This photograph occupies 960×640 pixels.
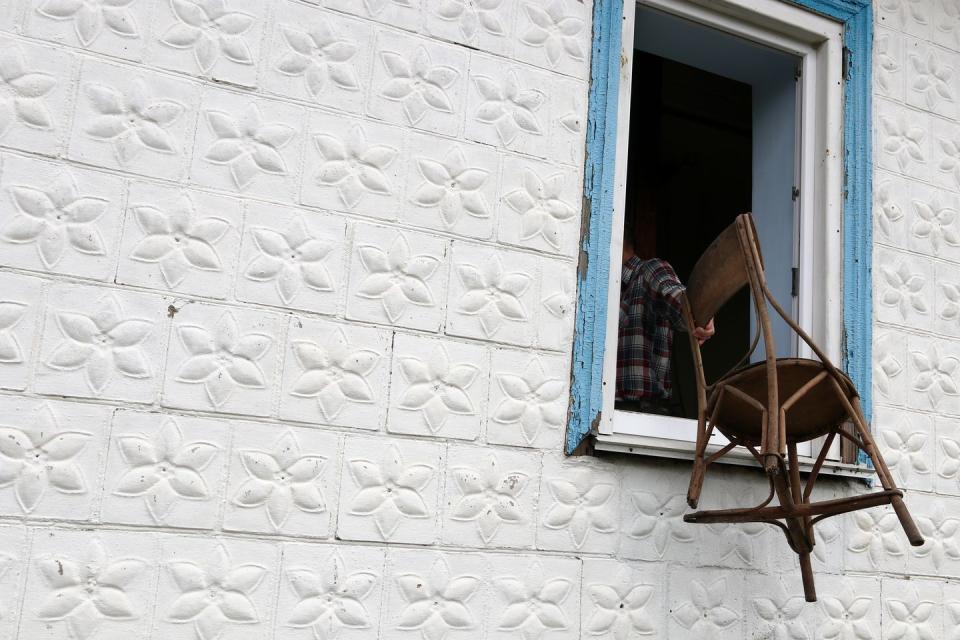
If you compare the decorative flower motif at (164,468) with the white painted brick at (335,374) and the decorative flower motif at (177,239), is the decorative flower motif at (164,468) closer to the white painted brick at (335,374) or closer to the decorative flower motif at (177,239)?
the white painted brick at (335,374)

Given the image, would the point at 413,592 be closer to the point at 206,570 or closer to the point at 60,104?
the point at 206,570

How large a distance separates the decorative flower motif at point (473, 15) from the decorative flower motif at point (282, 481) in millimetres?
1309

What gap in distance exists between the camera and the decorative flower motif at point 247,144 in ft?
8.64

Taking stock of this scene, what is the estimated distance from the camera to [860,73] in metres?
3.57

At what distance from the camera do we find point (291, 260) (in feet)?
8.70

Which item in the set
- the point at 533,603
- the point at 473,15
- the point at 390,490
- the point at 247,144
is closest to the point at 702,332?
the point at 533,603

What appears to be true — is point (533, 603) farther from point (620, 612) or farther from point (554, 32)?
point (554, 32)

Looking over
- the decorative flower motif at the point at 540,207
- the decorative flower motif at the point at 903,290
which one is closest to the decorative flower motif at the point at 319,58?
the decorative flower motif at the point at 540,207

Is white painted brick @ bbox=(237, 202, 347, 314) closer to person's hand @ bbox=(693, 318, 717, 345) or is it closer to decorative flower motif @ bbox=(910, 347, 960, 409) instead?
person's hand @ bbox=(693, 318, 717, 345)

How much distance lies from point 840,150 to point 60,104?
97.4 inches

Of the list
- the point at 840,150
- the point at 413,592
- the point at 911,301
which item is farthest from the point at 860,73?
the point at 413,592

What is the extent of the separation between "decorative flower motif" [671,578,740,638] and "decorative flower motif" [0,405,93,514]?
1678 millimetres

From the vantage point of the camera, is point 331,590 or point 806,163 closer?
point 331,590

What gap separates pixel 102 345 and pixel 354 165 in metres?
0.82
